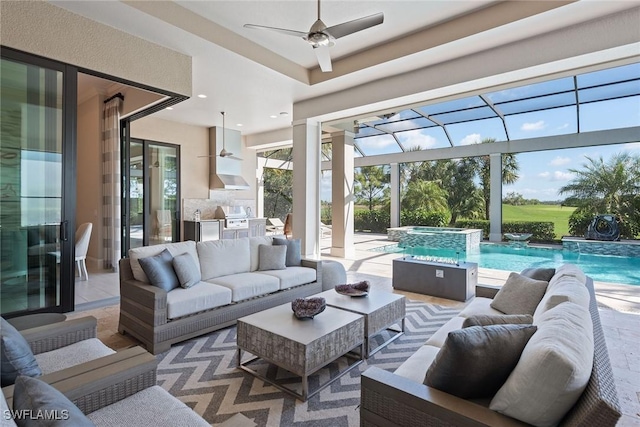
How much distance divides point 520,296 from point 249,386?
2.13 meters

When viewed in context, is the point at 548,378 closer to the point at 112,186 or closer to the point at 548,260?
the point at 112,186

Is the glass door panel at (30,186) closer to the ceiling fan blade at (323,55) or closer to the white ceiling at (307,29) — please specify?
the white ceiling at (307,29)

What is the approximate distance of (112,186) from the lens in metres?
5.79

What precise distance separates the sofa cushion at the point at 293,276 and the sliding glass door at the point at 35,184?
2.22 metres

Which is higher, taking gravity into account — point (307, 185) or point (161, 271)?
point (307, 185)

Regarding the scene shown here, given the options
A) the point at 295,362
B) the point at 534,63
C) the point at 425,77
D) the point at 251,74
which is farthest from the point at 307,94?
the point at 295,362

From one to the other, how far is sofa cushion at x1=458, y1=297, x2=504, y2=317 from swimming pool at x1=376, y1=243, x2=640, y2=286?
2.28m

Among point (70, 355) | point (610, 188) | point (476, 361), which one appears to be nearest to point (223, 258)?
point (70, 355)

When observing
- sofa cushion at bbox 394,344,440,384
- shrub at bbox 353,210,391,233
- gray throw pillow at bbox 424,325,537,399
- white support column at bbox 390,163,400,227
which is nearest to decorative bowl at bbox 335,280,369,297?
sofa cushion at bbox 394,344,440,384

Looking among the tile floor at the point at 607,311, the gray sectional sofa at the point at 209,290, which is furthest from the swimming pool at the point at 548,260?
the gray sectional sofa at the point at 209,290

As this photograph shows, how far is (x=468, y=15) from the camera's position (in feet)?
12.4

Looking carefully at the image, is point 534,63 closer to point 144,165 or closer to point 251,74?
point 251,74

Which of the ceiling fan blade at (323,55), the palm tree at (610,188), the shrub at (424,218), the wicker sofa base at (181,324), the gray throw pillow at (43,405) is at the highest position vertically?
the ceiling fan blade at (323,55)

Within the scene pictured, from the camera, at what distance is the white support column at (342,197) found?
792 cm
